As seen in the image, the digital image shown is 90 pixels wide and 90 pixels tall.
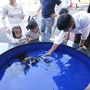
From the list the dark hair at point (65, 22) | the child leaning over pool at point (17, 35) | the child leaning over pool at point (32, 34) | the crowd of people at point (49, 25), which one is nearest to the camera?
the dark hair at point (65, 22)

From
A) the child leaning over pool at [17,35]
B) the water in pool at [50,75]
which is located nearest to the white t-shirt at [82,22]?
the water in pool at [50,75]

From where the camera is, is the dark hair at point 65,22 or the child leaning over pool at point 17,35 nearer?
the dark hair at point 65,22

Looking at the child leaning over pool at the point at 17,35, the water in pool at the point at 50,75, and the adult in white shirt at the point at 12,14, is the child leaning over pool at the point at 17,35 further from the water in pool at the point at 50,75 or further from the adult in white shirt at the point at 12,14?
the water in pool at the point at 50,75

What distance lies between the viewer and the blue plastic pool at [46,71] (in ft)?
8.13

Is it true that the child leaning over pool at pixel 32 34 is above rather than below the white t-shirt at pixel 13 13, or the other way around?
below

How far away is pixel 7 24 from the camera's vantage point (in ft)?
11.6

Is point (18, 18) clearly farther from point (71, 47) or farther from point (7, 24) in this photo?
point (71, 47)

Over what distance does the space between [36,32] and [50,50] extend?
51cm

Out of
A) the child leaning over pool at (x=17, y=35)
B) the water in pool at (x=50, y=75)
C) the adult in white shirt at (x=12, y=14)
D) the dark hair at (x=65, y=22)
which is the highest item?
the dark hair at (x=65, y=22)

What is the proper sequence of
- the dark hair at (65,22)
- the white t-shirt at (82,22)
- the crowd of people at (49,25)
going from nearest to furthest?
the dark hair at (65,22) < the crowd of people at (49,25) < the white t-shirt at (82,22)

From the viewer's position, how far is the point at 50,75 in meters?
2.63

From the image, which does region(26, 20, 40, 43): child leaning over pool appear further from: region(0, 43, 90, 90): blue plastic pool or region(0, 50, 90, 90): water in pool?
region(0, 50, 90, 90): water in pool

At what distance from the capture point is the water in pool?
2461 millimetres

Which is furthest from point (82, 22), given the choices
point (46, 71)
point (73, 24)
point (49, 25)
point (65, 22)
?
point (49, 25)
